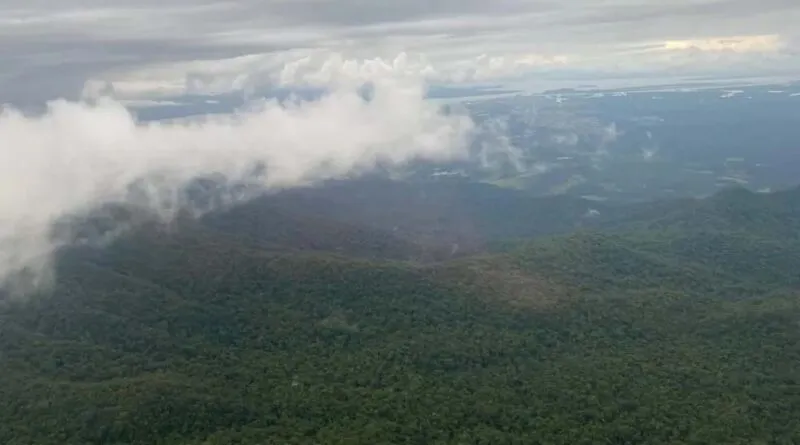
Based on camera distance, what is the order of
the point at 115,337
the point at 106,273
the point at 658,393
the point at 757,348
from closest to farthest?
the point at 658,393, the point at 757,348, the point at 115,337, the point at 106,273

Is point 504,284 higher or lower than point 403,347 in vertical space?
higher

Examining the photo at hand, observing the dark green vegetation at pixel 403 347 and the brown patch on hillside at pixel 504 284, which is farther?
the brown patch on hillside at pixel 504 284

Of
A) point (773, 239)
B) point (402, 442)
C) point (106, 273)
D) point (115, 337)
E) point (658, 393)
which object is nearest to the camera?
point (402, 442)

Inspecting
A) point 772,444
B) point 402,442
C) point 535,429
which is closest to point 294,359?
point 402,442

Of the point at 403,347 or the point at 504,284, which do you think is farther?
the point at 504,284

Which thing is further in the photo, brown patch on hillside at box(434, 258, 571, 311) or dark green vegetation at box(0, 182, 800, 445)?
brown patch on hillside at box(434, 258, 571, 311)

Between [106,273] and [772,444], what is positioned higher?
[106,273]

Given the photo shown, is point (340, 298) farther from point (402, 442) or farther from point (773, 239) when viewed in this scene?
point (773, 239)

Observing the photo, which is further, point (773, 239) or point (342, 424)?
point (773, 239)
